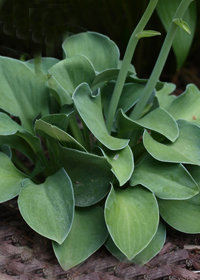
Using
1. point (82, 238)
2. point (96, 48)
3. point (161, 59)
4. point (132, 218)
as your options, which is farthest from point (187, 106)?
point (82, 238)

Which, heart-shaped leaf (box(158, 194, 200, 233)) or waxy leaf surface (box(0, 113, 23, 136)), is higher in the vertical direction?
waxy leaf surface (box(0, 113, 23, 136))

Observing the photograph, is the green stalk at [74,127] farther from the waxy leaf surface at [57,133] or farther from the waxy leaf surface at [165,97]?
the waxy leaf surface at [165,97]

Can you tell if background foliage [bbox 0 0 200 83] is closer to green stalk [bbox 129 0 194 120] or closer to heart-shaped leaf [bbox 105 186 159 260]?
green stalk [bbox 129 0 194 120]

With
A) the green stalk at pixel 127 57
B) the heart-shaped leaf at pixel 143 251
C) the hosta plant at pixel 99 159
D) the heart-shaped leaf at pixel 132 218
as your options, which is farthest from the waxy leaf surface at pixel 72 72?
the heart-shaped leaf at pixel 143 251

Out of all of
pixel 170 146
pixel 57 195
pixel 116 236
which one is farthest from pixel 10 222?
pixel 170 146

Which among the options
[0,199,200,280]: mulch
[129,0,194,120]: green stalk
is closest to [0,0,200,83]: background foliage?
[129,0,194,120]: green stalk

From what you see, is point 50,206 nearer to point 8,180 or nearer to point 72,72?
point 8,180
